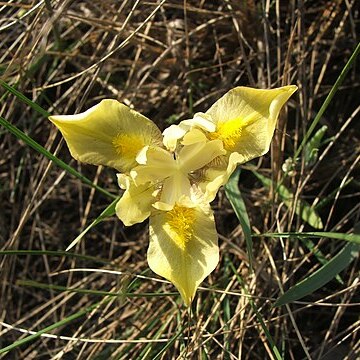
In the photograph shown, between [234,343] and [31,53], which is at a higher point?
[31,53]

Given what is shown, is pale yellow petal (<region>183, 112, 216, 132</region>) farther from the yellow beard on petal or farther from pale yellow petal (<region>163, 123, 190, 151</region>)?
the yellow beard on petal

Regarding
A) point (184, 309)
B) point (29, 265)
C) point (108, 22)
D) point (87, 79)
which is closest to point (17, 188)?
point (29, 265)

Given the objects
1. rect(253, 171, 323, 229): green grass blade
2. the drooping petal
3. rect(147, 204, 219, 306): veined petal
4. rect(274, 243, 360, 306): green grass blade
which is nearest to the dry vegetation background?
rect(253, 171, 323, 229): green grass blade

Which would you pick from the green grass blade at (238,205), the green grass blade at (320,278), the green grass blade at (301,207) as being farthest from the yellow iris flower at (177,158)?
the green grass blade at (301,207)

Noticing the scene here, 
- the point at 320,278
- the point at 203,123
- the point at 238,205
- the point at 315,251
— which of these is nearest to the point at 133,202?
the point at 203,123

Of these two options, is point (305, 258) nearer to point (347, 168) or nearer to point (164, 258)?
point (347, 168)

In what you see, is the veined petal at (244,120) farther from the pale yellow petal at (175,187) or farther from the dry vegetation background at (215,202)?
the dry vegetation background at (215,202)
